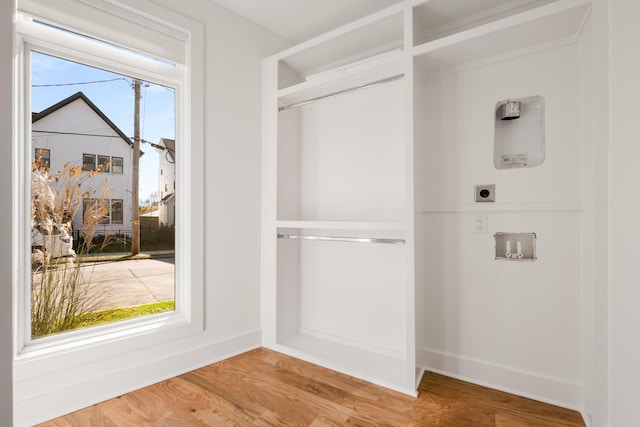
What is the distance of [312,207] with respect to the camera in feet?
9.09

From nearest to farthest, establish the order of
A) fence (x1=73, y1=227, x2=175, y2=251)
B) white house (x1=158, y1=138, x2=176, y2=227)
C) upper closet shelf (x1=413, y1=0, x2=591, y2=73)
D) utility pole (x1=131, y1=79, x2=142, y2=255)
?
upper closet shelf (x1=413, y1=0, x2=591, y2=73), fence (x1=73, y1=227, x2=175, y2=251), utility pole (x1=131, y1=79, x2=142, y2=255), white house (x1=158, y1=138, x2=176, y2=227)

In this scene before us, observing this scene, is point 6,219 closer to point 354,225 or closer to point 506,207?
point 354,225

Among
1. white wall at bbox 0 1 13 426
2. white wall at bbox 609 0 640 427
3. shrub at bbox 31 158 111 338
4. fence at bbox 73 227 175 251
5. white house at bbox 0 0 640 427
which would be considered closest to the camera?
white wall at bbox 0 1 13 426

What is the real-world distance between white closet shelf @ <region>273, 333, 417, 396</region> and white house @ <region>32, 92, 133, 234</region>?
144cm

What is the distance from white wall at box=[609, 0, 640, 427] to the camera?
4.23ft

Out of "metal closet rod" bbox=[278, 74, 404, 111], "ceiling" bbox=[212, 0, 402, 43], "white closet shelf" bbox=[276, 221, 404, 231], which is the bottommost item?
"white closet shelf" bbox=[276, 221, 404, 231]

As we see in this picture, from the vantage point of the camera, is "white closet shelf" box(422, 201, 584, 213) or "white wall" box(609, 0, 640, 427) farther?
"white closet shelf" box(422, 201, 584, 213)

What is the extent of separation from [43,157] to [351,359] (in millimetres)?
2189

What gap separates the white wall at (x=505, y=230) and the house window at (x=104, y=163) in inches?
77.9

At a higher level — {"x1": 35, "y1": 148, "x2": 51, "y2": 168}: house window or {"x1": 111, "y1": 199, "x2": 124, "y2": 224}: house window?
{"x1": 35, "y1": 148, "x2": 51, "y2": 168}: house window

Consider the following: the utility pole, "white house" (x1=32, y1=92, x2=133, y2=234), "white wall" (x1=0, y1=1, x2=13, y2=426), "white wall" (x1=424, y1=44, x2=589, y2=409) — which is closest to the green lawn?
the utility pole

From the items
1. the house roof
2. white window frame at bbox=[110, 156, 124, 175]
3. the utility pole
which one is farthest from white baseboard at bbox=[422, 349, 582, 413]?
the house roof

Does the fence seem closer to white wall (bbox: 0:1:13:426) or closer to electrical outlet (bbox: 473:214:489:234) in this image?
white wall (bbox: 0:1:13:426)

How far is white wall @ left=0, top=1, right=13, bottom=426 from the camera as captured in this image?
565 millimetres
